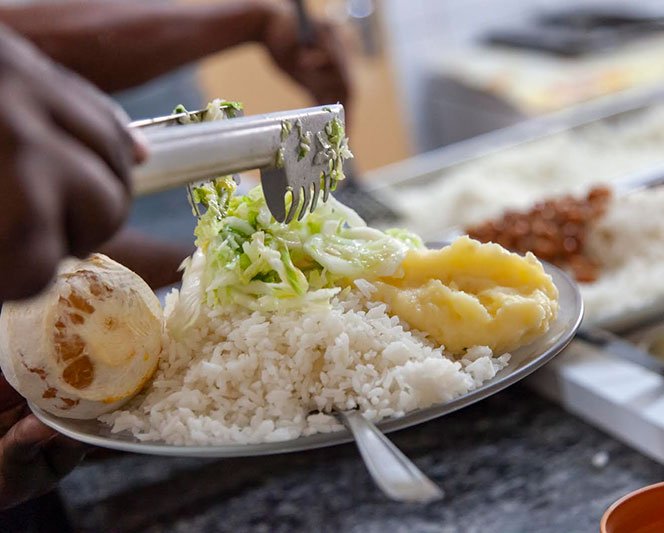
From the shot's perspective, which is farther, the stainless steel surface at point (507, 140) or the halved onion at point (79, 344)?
the stainless steel surface at point (507, 140)

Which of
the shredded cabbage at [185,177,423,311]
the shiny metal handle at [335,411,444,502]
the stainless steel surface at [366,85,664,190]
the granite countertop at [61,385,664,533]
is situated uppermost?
the shredded cabbage at [185,177,423,311]

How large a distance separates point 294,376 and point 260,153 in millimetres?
219

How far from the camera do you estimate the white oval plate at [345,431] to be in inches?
29.4

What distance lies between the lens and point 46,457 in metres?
0.91

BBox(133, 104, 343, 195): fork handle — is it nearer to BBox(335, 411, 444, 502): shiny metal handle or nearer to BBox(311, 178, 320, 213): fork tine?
BBox(311, 178, 320, 213): fork tine

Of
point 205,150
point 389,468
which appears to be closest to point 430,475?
point 389,468

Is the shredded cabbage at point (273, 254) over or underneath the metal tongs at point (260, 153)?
underneath

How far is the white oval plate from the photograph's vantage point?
2.45ft

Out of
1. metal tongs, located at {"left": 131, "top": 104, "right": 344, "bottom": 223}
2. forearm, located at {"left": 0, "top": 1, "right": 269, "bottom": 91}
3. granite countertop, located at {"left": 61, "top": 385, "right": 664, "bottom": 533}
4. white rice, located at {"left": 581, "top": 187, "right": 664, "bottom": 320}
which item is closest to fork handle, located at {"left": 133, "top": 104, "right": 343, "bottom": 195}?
metal tongs, located at {"left": 131, "top": 104, "right": 344, "bottom": 223}

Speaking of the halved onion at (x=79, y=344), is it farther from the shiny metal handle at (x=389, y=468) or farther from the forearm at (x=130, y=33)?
the forearm at (x=130, y=33)

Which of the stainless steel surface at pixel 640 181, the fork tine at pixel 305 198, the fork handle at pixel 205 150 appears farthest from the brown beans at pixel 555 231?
Result: the fork handle at pixel 205 150

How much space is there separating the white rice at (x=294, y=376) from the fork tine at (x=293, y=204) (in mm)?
94

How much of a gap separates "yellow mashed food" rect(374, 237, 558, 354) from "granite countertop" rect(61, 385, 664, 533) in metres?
0.48

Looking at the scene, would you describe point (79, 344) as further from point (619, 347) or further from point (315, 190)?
point (619, 347)
